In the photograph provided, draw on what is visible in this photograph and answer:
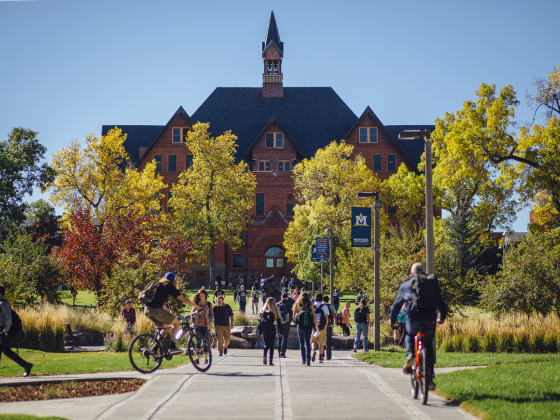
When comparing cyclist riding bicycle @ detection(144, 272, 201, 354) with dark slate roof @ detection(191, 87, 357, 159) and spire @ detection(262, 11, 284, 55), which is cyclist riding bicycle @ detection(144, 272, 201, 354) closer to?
dark slate roof @ detection(191, 87, 357, 159)

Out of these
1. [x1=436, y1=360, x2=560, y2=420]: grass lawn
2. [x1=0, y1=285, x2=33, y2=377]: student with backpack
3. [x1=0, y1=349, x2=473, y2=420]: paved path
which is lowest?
[x1=0, y1=349, x2=473, y2=420]: paved path

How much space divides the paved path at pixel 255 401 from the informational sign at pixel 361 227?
380 inches

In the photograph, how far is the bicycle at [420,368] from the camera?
26.7ft

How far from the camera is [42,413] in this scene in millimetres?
7566

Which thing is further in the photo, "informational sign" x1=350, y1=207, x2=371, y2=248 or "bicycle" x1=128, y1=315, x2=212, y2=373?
"informational sign" x1=350, y1=207, x2=371, y2=248

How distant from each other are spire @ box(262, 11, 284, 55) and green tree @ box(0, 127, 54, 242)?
27.2m

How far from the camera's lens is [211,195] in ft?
167

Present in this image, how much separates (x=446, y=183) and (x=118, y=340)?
24.7 meters

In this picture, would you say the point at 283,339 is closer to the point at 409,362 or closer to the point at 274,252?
the point at 409,362

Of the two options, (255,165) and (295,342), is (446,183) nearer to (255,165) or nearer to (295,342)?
(295,342)

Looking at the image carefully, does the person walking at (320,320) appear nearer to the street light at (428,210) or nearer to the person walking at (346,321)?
the street light at (428,210)

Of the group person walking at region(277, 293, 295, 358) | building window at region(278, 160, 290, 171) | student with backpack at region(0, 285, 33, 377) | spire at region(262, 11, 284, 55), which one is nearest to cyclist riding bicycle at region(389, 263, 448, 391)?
student with backpack at region(0, 285, 33, 377)

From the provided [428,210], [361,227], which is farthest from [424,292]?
[361,227]

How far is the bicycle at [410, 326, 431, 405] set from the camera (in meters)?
8.12
